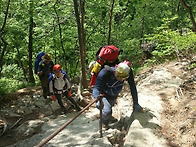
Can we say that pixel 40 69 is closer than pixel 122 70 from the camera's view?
No

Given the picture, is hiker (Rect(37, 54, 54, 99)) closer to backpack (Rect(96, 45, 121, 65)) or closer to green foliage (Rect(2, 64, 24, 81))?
backpack (Rect(96, 45, 121, 65))

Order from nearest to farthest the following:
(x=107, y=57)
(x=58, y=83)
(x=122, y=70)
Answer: (x=122, y=70) → (x=107, y=57) → (x=58, y=83)

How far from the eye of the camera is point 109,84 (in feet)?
15.6

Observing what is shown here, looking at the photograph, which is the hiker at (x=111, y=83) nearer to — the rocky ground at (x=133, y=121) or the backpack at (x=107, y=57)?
the backpack at (x=107, y=57)

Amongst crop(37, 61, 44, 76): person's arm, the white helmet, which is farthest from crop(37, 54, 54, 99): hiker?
the white helmet

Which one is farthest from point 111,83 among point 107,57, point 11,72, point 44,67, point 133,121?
point 11,72

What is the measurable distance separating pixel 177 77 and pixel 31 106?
612 centimetres


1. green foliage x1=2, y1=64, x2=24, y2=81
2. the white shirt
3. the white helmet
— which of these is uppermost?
the white helmet

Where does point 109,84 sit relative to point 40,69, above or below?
below

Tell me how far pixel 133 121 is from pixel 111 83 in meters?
1.01

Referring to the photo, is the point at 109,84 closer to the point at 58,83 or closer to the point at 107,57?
the point at 107,57

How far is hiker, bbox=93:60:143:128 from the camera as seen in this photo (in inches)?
168

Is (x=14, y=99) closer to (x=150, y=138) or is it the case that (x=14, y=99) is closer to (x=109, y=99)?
(x=109, y=99)

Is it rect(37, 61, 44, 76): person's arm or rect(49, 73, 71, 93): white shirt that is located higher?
rect(37, 61, 44, 76): person's arm
